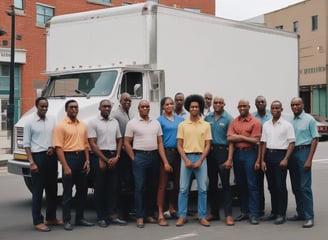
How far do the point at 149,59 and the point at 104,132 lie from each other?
213cm

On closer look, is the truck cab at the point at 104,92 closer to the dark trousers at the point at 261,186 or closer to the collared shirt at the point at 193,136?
the collared shirt at the point at 193,136

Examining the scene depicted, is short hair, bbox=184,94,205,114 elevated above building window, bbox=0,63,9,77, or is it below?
below

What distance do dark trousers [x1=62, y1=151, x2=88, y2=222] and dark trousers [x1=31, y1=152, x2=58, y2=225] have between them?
26 centimetres

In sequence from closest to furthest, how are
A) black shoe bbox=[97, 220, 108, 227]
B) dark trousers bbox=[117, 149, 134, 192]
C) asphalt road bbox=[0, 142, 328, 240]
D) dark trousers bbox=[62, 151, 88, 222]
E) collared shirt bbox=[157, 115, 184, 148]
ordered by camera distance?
asphalt road bbox=[0, 142, 328, 240]
dark trousers bbox=[62, 151, 88, 222]
black shoe bbox=[97, 220, 108, 227]
collared shirt bbox=[157, 115, 184, 148]
dark trousers bbox=[117, 149, 134, 192]

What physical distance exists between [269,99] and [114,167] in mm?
4818

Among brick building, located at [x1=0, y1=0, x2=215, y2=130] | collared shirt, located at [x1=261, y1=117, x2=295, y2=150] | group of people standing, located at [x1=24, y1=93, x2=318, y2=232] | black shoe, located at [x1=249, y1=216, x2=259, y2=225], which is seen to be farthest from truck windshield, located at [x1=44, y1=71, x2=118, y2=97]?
brick building, located at [x1=0, y1=0, x2=215, y2=130]

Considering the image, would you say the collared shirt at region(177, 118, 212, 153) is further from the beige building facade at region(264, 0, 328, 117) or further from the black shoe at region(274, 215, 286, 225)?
the beige building facade at region(264, 0, 328, 117)

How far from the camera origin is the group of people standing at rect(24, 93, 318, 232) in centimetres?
824

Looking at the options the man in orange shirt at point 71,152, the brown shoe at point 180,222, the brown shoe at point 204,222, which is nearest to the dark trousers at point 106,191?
the man in orange shirt at point 71,152

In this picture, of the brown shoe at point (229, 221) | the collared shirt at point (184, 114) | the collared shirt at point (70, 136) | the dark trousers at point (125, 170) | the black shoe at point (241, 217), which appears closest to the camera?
the collared shirt at point (70, 136)

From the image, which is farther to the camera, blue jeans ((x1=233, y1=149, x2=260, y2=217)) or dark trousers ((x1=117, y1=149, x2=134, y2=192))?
dark trousers ((x1=117, y1=149, x2=134, y2=192))

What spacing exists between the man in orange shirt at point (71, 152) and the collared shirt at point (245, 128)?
88.9 inches

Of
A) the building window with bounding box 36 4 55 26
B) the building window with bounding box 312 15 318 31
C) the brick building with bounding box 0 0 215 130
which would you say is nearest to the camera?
the brick building with bounding box 0 0 215 130

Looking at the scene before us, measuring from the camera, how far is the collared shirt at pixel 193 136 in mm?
8477
